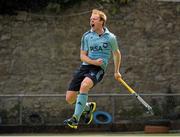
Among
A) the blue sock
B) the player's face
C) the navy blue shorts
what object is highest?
the player's face

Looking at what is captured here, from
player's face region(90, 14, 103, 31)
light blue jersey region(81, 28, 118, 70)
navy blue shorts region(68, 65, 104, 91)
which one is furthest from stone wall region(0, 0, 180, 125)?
player's face region(90, 14, 103, 31)

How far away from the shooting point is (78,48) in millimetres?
21328

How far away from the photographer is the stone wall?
20922mm

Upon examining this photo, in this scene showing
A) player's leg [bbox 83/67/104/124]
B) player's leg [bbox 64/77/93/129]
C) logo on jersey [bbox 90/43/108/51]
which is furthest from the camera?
logo on jersey [bbox 90/43/108/51]

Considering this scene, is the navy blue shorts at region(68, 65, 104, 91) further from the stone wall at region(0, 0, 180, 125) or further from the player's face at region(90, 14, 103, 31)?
the stone wall at region(0, 0, 180, 125)

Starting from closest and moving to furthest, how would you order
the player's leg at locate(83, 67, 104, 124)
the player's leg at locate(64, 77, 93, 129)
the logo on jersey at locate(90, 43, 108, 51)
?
1. the player's leg at locate(64, 77, 93, 129)
2. the player's leg at locate(83, 67, 104, 124)
3. the logo on jersey at locate(90, 43, 108, 51)

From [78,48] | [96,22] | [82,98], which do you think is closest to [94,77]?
[82,98]

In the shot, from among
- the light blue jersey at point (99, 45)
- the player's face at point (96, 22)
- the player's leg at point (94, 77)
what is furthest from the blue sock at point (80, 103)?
the player's face at point (96, 22)

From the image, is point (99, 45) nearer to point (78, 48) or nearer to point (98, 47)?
point (98, 47)

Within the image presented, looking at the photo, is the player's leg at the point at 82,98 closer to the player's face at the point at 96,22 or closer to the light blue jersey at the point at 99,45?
the light blue jersey at the point at 99,45

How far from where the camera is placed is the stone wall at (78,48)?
20.9m

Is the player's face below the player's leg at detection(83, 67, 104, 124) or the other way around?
the other way around

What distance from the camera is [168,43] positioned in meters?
21.9

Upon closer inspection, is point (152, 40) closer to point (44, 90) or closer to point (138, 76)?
point (138, 76)
